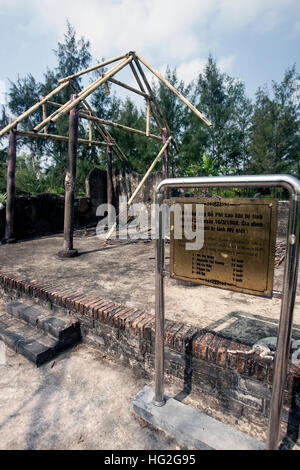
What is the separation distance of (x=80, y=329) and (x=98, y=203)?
7517 mm

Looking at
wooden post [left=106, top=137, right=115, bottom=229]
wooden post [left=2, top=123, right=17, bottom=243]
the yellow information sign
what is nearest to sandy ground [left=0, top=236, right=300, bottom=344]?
wooden post [left=2, top=123, right=17, bottom=243]

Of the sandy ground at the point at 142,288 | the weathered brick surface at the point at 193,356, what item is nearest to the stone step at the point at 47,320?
the weathered brick surface at the point at 193,356

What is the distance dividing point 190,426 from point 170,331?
2.29 feet

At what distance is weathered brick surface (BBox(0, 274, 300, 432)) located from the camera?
1.94 m

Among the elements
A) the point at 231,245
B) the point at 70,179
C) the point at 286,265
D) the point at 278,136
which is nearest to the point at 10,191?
the point at 70,179

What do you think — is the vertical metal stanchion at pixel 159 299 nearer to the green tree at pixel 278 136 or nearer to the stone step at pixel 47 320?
the stone step at pixel 47 320

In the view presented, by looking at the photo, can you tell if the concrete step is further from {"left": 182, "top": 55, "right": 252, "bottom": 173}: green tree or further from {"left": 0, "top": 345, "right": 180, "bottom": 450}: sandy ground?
{"left": 182, "top": 55, "right": 252, "bottom": 173}: green tree

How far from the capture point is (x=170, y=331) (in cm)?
238

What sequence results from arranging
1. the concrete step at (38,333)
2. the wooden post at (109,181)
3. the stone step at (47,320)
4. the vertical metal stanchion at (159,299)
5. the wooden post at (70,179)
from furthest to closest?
the wooden post at (109,181), the wooden post at (70,179), the stone step at (47,320), the concrete step at (38,333), the vertical metal stanchion at (159,299)

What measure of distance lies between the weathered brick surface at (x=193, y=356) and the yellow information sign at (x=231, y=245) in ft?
2.28

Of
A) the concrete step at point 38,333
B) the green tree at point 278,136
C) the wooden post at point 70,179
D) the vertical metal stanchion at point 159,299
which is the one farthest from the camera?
the green tree at point 278,136

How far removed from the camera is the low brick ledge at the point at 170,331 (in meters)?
1.94

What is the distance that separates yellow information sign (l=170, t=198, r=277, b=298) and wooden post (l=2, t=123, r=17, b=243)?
5817 mm

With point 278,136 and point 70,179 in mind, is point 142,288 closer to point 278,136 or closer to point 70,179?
point 70,179
